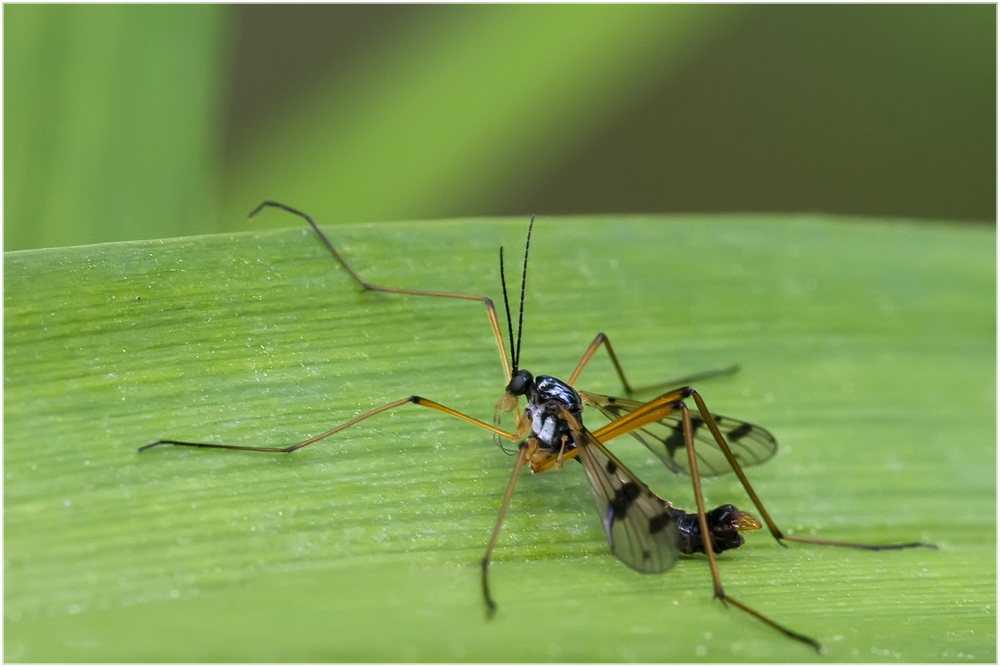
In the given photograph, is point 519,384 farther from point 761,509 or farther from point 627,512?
point 761,509

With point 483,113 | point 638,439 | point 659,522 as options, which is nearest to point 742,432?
point 638,439

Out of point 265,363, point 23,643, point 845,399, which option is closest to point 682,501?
point 845,399

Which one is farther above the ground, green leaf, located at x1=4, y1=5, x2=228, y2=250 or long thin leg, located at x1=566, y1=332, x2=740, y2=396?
green leaf, located at x1=4, y1=5, x2=228, y2=250

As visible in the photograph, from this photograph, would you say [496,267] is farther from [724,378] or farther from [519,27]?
[519,27]

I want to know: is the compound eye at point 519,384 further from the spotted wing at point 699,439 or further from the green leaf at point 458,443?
the spotted wing at point 699,439

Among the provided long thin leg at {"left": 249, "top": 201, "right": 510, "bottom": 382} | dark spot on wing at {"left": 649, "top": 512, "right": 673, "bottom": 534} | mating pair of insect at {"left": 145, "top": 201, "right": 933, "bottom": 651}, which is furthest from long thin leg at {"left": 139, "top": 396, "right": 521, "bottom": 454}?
dark spot on wing at {"left": 649, "top": 512, "right": 673, "bottom": 534}

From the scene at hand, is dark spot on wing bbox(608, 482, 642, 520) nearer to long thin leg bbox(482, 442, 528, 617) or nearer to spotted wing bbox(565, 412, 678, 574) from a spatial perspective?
spotted wing bbox(565, 412, 678, 574)

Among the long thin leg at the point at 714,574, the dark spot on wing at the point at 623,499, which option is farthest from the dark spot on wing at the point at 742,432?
the dark spot on wing at the point at 623,499

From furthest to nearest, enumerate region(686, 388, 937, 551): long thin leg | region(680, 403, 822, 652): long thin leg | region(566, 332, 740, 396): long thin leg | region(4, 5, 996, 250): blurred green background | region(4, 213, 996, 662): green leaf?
region(4, 5, 996, 250): blurred green background, region(566, 332, 740, 396): long thin leg, region(686, 388, 937, 551): long thin leg, region(680, 403, 822, 652): long thin leg, region(4, 213, 996, 662): green leaf
